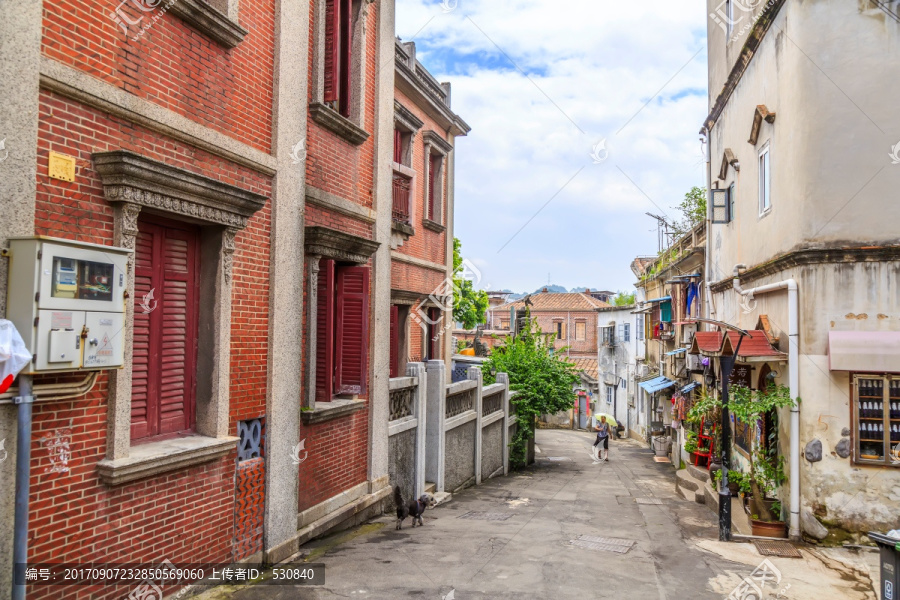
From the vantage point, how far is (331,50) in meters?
8.30

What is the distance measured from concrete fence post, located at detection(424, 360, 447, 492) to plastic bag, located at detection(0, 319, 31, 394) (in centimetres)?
876

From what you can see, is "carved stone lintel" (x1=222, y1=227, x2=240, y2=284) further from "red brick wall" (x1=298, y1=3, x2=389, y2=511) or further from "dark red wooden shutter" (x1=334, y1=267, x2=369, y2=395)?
"dark red wooden shutter" (x1=334, y1=267, x2=369, y2=395)

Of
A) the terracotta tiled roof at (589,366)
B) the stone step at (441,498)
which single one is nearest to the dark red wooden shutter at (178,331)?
the stone step at (441,498)

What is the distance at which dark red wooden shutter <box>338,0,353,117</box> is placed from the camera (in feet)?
29.4

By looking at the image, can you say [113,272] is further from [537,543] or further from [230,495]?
[537,543]

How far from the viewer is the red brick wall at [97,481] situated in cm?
450

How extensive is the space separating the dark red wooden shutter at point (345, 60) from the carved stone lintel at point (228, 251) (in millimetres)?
3454

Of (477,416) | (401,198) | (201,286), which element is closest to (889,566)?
(201,286)

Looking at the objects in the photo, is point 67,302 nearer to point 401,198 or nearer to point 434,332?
point 401,198

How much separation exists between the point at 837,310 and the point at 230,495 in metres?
8.30

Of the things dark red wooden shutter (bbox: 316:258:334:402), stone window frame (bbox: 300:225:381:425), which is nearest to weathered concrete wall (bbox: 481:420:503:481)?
dark red wooden shutter (bbox: 316:258:334:402)

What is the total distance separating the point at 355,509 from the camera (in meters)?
9.12

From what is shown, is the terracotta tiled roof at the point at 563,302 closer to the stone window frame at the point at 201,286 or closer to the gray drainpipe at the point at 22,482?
the stone window frame at the point at 201,286

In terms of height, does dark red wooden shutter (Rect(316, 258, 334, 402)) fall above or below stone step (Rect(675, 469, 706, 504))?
above
